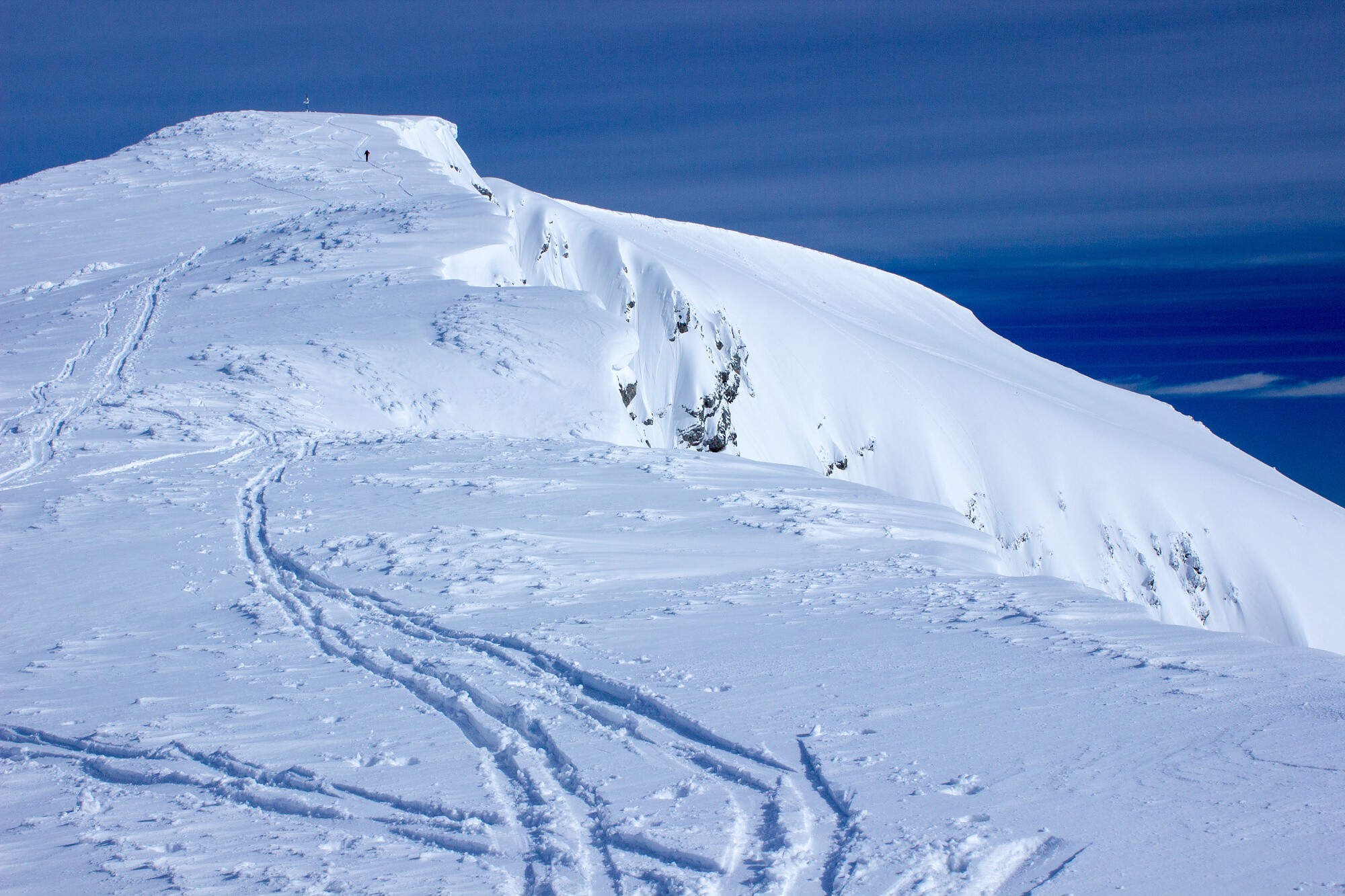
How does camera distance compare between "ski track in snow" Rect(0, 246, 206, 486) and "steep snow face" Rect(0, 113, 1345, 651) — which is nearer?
"ski track in snow" Rect(0, 246, 206, 486)

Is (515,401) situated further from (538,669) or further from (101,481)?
(538,669)

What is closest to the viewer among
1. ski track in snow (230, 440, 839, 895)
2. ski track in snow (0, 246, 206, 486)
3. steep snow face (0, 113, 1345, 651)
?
ski track in snow (230, 440, 839, 895)

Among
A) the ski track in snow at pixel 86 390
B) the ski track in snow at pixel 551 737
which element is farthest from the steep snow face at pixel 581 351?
the ski track in snow at pixel 551 737

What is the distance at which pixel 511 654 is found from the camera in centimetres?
632

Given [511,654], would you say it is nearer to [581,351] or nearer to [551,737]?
[551,737]

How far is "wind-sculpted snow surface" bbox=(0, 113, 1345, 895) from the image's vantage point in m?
3.96

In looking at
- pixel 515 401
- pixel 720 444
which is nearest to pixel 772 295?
pixel 720 444

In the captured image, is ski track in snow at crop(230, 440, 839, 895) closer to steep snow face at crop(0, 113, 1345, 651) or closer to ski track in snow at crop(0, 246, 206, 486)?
ski track in snow at crop(0, 246, 206, 486)

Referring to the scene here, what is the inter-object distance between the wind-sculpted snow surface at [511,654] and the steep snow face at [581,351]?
18cm

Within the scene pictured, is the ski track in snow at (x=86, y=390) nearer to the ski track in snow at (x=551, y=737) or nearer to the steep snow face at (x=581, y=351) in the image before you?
the steep snow face at (x=581, y=351)

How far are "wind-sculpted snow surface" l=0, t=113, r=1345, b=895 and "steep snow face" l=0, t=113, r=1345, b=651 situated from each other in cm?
18

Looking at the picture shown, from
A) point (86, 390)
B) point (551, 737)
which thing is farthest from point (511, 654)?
point (86, 390)

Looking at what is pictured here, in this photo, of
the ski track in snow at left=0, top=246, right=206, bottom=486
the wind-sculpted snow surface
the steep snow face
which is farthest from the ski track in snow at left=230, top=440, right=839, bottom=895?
the steep snow face

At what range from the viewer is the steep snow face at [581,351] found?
1606cm
